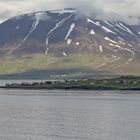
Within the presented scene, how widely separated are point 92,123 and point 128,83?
313ft

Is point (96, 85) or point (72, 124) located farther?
point (96, 85)

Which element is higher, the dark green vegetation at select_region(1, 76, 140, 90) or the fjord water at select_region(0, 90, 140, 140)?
the dark green vegetation at select_region(1, 76, 140, 90)

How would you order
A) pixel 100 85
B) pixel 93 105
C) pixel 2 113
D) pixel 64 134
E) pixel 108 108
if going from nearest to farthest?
1. pixel 64 134
2. pixel 2 113
3. pixel 108 108
4. pixel 93 105
5. pixel 100 85

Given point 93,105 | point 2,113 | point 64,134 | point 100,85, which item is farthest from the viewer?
point 100,85

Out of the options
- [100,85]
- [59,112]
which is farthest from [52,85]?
[59,112]

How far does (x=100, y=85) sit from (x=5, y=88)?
3107 centimetres

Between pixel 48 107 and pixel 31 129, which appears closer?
pixel 31 129

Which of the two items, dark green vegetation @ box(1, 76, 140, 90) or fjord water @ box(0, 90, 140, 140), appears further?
dark green vegetation @ box(1, 76, 140, 90)

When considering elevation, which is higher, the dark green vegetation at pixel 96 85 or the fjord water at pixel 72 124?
the dark green vegetation at pixel 96 85

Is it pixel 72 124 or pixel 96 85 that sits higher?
pixel 96 85

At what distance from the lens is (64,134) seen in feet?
193

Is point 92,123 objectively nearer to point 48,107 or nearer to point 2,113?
point 2,113


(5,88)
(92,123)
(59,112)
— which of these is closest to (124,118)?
(92,123)

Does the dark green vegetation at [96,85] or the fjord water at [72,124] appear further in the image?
the dark green vegetation at [96,85]
